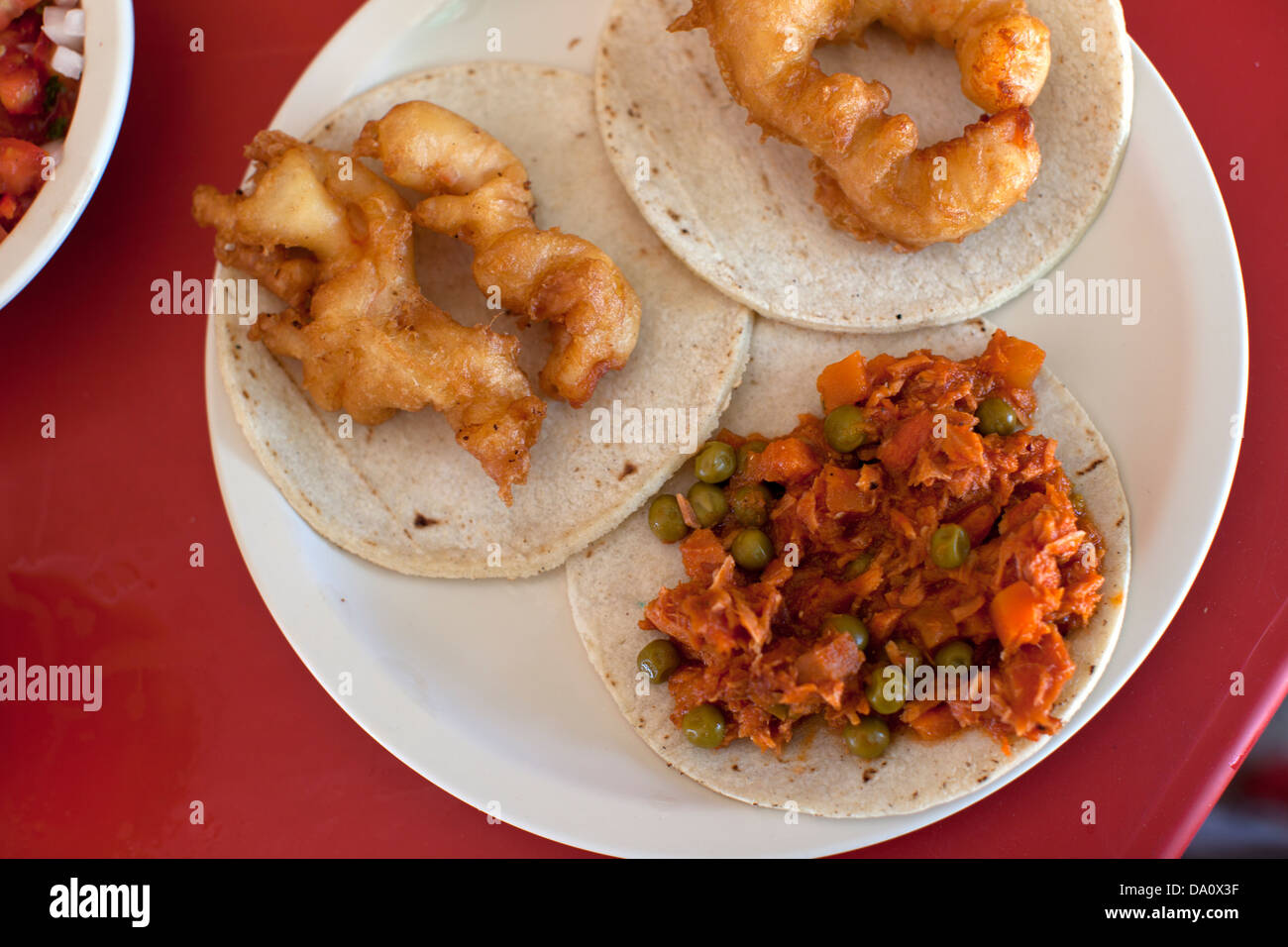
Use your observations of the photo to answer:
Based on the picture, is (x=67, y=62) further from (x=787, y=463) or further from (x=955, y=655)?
(x=955, y=655)

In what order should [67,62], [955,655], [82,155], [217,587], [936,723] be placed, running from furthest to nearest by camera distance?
[217,587], [67,62], [82,155], [936,723], [955,655]

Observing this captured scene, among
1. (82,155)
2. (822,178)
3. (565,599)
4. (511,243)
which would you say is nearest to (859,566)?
(565,599)

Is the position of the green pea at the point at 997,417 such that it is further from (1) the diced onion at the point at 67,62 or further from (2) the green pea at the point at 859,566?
(1) the diced onion at the point at 67,62

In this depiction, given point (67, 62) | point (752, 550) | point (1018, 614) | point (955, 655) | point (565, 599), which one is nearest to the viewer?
point (1018, 614)

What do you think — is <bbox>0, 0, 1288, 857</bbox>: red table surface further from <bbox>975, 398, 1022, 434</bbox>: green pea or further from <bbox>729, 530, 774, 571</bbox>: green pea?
<bbox>729, 530, 774, 571</bbox>: green pea

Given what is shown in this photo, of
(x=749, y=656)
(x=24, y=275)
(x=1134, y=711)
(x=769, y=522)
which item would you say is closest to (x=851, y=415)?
(x=769, y=522)

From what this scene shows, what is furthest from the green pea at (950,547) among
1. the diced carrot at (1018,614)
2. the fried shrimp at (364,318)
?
the fried shrimp at (364,318)

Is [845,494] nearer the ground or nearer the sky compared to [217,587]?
nearer the sky
